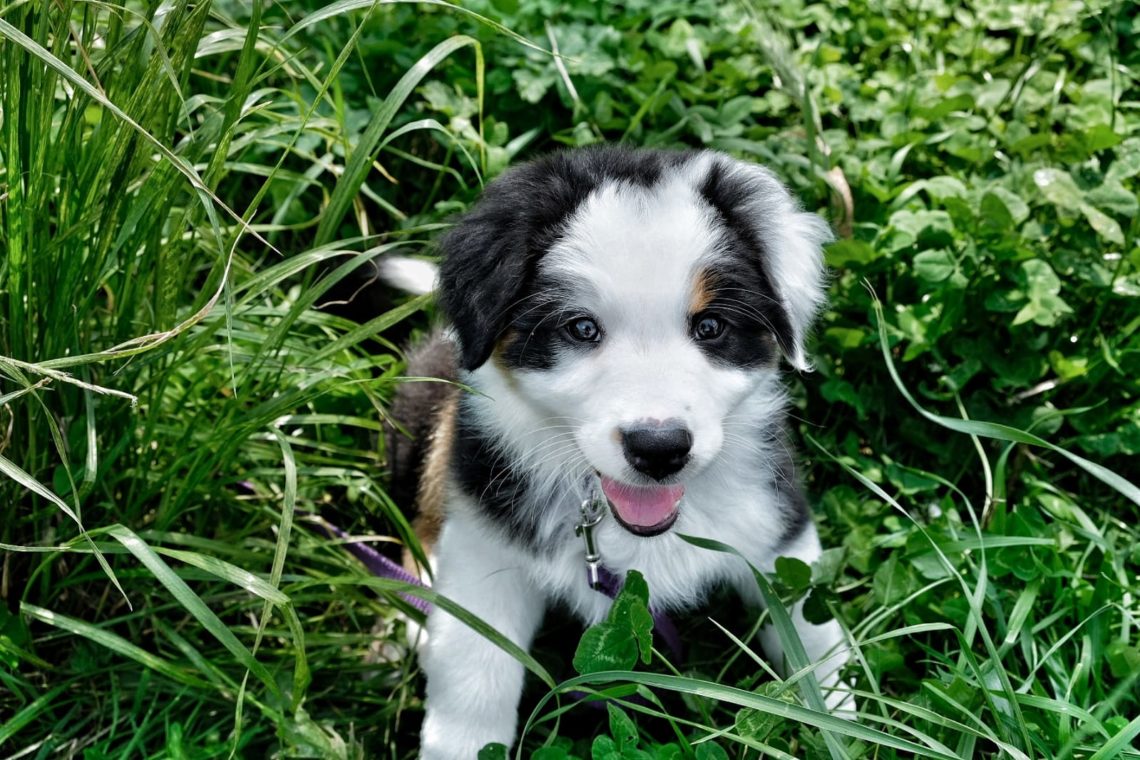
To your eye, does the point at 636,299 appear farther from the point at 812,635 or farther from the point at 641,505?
the point at 812,635

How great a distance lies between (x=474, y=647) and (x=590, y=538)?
0.37 m

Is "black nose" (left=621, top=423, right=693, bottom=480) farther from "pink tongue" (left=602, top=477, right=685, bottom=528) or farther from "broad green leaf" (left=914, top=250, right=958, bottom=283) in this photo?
"broad green leaf" (left=914, top=250, right=958, bottom=283)

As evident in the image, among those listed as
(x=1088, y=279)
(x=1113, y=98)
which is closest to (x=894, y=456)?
(x=1088, y=279)

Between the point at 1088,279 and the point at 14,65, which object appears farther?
the point at 1088,279

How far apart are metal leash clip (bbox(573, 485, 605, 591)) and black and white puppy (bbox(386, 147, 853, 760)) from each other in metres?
0.03

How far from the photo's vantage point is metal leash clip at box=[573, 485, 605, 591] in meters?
2.63

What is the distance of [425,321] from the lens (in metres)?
3.75

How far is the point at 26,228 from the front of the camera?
7.82ft

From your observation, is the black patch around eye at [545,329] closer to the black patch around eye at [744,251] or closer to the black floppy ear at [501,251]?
the black floppy ear at [501,251]

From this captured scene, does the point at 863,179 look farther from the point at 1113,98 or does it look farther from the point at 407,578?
the point at 407,578

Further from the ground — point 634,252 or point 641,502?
point 634,252

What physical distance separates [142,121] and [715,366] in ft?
4.30

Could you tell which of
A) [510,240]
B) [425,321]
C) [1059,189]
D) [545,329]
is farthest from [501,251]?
[1059,189]

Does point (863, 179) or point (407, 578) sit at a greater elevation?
point (863, 179)
